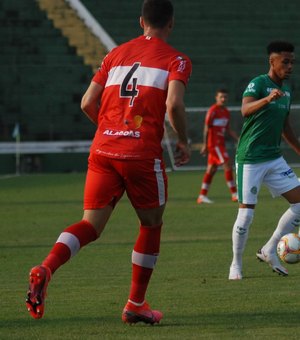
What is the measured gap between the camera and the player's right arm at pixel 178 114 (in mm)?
7242

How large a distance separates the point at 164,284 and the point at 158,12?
3010mm

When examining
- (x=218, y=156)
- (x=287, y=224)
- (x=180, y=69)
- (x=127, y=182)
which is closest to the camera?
(x=180, y=69)

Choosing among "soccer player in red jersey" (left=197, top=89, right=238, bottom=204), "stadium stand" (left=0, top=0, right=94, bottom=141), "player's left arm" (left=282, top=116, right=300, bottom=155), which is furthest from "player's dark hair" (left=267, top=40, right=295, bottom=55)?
"stadium stand" (left=0, top=0, right=94, bottom=141)

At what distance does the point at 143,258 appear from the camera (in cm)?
771

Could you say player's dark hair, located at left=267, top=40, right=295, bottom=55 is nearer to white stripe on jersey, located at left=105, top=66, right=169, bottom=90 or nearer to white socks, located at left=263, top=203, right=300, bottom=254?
white socks, located at left=263, top=203, right=300, bottom=254

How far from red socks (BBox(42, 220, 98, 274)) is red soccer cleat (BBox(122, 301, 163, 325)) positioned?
0.55m

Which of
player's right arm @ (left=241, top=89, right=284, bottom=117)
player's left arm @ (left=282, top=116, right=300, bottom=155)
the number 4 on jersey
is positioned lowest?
player's left arm @ (left=282, top=116, right=300, bottom=155)

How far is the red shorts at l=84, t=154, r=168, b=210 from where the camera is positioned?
7441 millimetres

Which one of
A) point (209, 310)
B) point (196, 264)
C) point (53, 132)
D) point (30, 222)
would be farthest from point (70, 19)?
point (209, 310)

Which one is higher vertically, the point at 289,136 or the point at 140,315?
the point at 289,136

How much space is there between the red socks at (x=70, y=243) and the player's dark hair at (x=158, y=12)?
136cm

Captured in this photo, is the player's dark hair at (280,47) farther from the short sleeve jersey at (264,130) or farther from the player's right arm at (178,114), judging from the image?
the player's right arm at (178,114)

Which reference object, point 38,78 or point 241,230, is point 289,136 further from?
point 38,78

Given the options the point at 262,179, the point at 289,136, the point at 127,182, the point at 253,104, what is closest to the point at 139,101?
the point at 127,182
